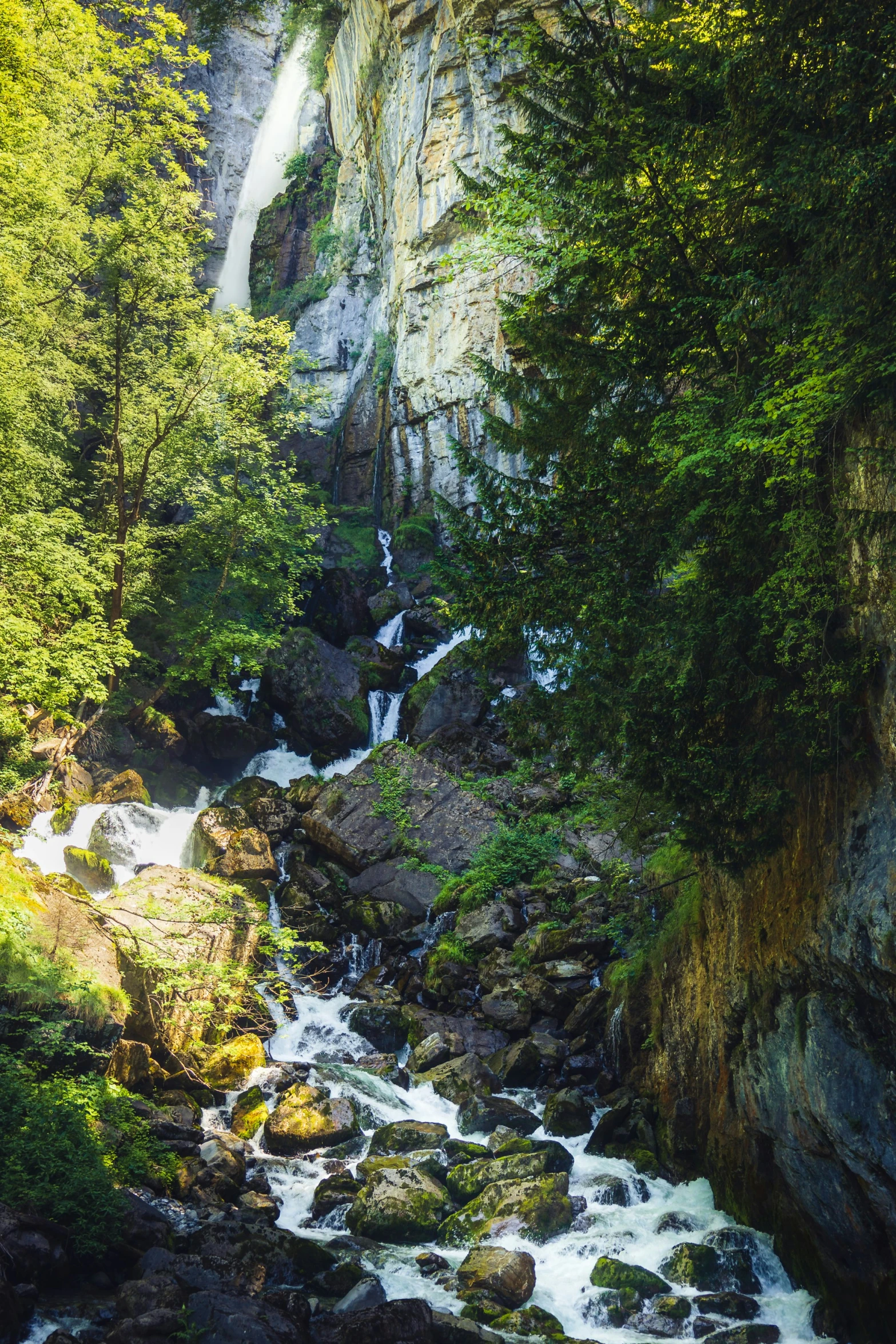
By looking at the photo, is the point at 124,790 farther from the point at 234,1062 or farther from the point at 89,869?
the point at 234,1062

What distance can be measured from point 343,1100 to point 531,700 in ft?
21.5

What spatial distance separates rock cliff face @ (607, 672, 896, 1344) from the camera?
5.37m

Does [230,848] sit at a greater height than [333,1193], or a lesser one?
greater

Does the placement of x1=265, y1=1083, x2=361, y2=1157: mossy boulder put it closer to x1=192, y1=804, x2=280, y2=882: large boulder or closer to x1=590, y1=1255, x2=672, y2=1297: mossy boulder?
x1=590, y1=1255, x2=672, y2=1297: mossy boulder

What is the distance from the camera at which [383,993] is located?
13.9 meters

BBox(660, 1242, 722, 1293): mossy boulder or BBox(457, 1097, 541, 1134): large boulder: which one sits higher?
BBox(457, 1097, 541, 1134): large boulder

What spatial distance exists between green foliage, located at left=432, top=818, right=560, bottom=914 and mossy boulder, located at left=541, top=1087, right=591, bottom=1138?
510cm

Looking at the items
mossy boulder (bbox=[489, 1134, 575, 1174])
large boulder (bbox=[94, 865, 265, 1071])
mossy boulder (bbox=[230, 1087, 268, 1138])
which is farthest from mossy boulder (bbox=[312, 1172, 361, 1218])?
large boulder (bbox=[94, 865, 265, 1071])

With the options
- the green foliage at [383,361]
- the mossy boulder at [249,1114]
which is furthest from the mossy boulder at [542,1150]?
the green foliage at [383,361]

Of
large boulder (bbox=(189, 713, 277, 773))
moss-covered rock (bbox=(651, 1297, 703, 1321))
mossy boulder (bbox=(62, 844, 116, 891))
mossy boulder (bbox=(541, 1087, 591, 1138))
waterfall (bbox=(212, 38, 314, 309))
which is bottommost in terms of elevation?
moss-covered rock (bbox=(651, 1297, 703, 1321))

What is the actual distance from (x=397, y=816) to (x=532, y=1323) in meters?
11.4

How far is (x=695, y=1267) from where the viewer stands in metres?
7.29

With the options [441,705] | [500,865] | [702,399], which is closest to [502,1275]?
[702,399]

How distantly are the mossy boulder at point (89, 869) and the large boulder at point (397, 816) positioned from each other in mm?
4680
